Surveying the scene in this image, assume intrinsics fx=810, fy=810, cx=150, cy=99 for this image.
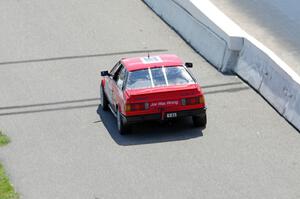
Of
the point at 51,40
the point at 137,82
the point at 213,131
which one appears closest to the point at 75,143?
the point at 137,82

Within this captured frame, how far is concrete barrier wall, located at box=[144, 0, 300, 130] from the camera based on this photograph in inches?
693

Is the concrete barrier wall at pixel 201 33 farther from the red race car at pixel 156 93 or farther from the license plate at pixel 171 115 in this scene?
the license plate at pixel 171 115

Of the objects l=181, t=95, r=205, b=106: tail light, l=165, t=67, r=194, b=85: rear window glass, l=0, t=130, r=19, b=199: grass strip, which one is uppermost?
l=165, t=67, r=194, b=85: rear window glass

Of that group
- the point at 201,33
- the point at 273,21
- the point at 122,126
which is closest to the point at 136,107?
the point at 122,126

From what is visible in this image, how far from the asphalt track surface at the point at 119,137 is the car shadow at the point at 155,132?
0.07 ft

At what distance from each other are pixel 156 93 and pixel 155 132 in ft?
4.02

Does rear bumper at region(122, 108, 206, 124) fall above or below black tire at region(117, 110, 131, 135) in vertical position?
above

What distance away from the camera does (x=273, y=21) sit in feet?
75.2

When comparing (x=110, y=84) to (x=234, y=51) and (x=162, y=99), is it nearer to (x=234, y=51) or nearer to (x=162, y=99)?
(x=162, y=99)

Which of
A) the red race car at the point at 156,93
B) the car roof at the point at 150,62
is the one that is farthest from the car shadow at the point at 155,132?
the car roof at the point at 150,62

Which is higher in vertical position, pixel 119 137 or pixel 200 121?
pixel 200 121

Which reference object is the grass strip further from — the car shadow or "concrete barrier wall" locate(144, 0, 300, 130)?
"concrete barrier wall" locate(144, 0, 300, 130)

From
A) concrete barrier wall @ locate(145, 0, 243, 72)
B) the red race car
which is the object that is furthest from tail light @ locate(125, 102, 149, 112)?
concrete barrier wall @ locate(145, 0, 243, 72)

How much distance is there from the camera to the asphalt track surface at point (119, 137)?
14258mm
